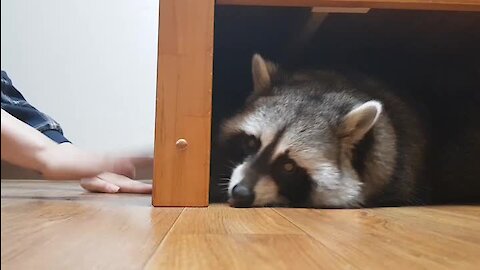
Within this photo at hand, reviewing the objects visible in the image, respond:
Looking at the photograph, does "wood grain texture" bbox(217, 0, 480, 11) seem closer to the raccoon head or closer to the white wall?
the raccoon head

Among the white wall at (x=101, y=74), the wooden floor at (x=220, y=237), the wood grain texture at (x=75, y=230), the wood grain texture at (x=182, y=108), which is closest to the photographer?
the wood grain texture at (x=75, y=230)

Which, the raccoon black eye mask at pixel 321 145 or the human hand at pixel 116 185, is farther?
the human hand at pixel 116 185

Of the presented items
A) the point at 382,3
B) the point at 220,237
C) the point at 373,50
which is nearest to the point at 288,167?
the point at 382,3

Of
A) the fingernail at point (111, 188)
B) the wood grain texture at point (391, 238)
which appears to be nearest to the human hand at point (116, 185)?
the fingernail at point (111, 188)

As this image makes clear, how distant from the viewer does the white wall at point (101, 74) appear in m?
1.84

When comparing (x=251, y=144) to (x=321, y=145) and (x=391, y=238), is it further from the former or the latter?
(x=391, y=238)

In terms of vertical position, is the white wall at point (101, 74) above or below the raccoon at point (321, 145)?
above

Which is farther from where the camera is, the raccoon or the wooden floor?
the raccoon

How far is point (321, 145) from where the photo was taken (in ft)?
4.43

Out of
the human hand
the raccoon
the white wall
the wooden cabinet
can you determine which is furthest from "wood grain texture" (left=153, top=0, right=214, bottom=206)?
the white wall

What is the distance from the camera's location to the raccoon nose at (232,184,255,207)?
4.15 feet

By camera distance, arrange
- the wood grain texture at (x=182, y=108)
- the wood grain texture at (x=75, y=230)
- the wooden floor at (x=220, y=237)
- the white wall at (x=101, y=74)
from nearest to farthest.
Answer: the wood grain texture at (x=75, y=230)
the wooden floor at (x=220, y=237)
the wood grain texture at (x=182, y=108)
the white wall at (x=101, y=74)

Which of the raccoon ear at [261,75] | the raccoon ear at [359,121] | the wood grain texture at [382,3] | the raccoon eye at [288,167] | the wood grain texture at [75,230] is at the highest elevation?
the wood grain texture at [382,3]

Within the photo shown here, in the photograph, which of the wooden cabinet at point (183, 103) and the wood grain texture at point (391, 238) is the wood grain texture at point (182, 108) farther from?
the wood grain texture at point (391, 238)
